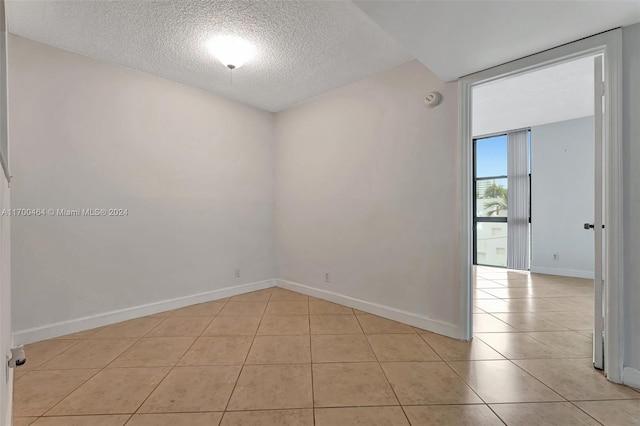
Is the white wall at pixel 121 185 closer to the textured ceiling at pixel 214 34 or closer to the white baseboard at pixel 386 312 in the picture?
the textured ceiling at pixel 214 34

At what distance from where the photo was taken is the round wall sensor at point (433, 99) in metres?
2.54

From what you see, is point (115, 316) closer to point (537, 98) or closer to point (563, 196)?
point (537, 98)

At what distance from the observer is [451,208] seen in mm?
2500

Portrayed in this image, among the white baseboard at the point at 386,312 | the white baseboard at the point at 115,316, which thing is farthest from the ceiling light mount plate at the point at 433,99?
the white baseboard at the point at 115,316

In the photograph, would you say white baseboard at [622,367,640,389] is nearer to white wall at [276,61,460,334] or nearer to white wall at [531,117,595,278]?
white wall at [276,61,460,334]

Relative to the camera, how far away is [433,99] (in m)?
2.55

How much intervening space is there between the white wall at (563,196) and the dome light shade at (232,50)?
547 centimetres

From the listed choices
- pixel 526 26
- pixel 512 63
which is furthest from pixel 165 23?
pixel 512 63

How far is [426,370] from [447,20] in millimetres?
2301

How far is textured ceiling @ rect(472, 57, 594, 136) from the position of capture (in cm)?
328

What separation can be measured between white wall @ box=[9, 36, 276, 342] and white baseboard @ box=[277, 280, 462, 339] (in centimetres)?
84

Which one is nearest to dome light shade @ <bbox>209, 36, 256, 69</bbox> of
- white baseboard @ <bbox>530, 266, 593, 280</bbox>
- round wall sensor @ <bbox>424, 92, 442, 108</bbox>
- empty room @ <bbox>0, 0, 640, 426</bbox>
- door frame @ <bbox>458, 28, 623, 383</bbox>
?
empty room @ <bbox>0, 0, 640, 426</bbox>

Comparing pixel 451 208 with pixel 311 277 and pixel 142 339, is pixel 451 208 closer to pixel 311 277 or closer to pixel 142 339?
pixel 311 277

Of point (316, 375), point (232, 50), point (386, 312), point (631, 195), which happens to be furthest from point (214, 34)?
point (631, 195)
